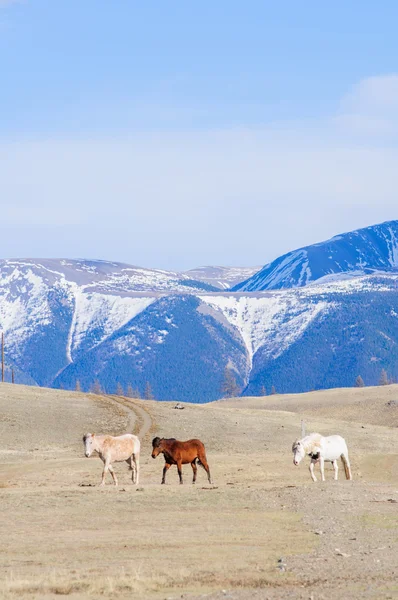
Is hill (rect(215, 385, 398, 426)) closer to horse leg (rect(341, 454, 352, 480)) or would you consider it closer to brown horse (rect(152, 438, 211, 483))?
horse leg (rect(341, 454, 352, 480))

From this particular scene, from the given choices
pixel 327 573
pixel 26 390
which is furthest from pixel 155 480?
pixel 26 390

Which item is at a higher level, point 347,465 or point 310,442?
point 310,442

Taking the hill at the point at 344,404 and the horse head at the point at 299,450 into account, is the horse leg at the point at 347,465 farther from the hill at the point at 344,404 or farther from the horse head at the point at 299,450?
the hill at the point at 344,404

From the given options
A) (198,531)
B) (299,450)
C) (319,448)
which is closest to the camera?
(198,531)

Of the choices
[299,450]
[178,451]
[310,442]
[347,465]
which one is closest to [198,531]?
[178,451]

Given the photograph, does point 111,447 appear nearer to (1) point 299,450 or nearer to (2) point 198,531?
(1) point 299,450

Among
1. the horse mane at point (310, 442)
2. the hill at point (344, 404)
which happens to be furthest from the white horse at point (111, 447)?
the hill at point (344, 404)

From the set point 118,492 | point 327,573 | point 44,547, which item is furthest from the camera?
point 118,492

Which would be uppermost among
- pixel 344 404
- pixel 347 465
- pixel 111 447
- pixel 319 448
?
pixel 111 447

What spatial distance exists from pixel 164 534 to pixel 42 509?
19.5 feet

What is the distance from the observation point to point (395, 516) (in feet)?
97.3

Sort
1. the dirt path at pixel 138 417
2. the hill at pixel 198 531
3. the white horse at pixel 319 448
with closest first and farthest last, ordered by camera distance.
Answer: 1. the hill at pixel 198 531
2. the white horse at pixel 319 448
3. the dirt path at pixel 138 417

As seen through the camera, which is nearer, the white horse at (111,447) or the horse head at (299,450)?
the white horse at (111,447)

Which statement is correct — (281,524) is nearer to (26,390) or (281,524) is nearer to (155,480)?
(155,480)
